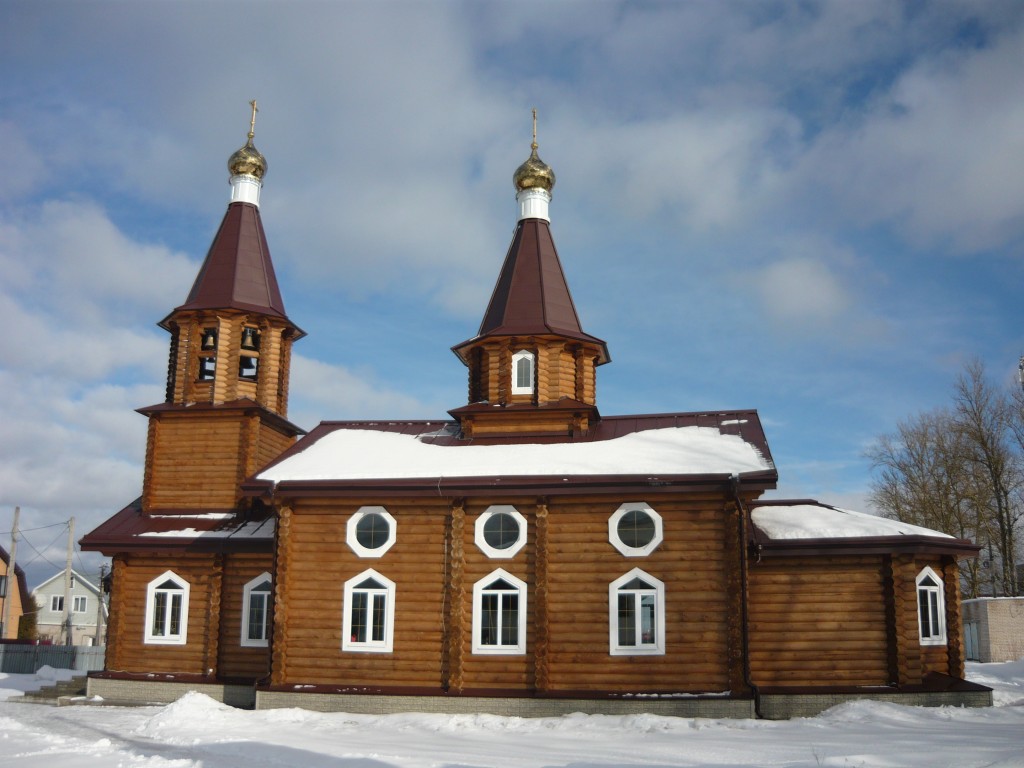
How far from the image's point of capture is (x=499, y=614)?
1730 centimetres

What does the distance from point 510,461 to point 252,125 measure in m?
12.4

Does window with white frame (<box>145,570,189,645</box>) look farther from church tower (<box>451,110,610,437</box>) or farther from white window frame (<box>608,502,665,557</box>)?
white window frame (<box>608,502,665,557</box>)

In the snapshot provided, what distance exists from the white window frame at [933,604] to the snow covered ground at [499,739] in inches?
64.0

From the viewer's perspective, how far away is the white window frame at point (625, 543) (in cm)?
1697

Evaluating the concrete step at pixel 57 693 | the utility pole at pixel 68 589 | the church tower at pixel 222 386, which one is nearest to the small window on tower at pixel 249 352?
the church tower at pixel 222 386

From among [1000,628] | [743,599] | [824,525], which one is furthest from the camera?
[1000,628]

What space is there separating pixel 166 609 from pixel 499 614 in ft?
25.6

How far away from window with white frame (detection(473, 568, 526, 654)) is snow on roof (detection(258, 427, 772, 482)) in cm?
203

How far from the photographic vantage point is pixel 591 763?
36.6 feet

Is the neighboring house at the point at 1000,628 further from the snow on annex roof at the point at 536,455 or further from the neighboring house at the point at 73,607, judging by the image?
the neighboring house at the point at 73,607

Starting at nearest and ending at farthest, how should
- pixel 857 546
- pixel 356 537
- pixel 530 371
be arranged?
pixel 857 546
pixel 356 537
pixel 530 371

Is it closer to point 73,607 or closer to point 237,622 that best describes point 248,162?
point 237,622

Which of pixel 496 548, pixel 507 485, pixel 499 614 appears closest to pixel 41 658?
pixel 499 614

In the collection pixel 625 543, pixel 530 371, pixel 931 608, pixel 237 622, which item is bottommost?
pixel 237 622
